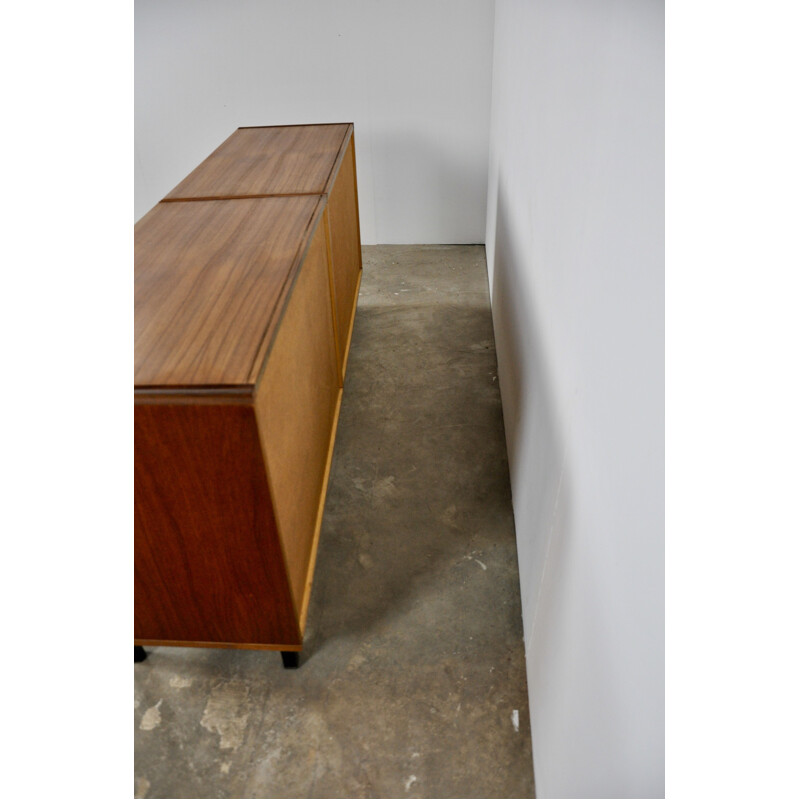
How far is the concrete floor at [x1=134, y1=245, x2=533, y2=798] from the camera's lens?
1.52 metres

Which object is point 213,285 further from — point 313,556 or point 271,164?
point 271,164

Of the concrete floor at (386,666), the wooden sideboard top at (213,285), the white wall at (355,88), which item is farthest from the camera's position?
the white wall at (355,88)

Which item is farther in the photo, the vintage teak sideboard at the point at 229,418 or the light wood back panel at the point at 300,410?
the light wood back panel at the point at 300,410

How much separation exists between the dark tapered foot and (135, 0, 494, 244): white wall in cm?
342

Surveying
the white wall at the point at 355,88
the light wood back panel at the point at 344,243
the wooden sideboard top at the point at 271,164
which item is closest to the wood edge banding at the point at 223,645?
the light wood back panel at the point at 344,243

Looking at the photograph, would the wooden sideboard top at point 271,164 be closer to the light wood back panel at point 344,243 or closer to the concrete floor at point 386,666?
the light wood back panel at point 344,243

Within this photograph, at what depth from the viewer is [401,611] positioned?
1.90 metres

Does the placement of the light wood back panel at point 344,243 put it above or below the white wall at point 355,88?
below

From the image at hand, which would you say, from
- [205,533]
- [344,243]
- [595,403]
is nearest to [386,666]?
[205,533]

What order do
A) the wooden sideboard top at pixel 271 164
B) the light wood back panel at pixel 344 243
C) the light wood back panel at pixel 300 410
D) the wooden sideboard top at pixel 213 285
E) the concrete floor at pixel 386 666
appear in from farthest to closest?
the light wood back panel at pixel 344 243 < the wooden sideboard top at pixel 271 164 < the concrete floor at pixel 386 666 < the light wood back panel at pixel 300 410 < the wooden sideboard top at pixel 213 285

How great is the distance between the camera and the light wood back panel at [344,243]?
2622mm

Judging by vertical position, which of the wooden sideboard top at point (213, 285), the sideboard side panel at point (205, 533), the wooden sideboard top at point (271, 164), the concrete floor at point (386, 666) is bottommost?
the concrete floor at point (386, 666)
